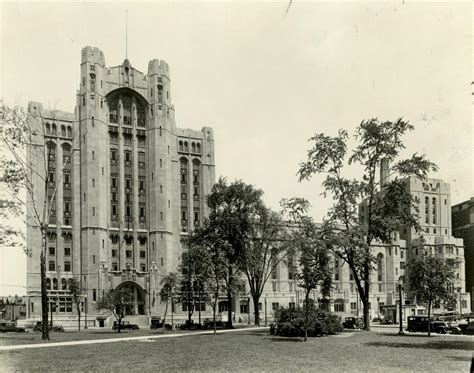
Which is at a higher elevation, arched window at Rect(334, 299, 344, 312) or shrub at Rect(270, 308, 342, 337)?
shrub at Rect(270, 308, 342, 337)

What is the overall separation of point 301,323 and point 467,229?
106 meters

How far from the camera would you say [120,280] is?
Result: 303ft

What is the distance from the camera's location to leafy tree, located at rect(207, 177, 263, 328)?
55375mm

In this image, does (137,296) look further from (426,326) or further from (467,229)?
(467,229)

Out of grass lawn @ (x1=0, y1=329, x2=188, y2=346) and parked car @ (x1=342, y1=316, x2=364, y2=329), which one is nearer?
grass lawn @ (x1=0, y1=329, x2=188, y2=346)

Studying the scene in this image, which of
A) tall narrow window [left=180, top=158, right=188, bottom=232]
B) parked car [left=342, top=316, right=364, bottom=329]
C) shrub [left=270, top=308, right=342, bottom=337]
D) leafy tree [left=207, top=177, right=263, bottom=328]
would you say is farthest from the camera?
tall narrow window [left=180, top=158, right=188, bottom=232]

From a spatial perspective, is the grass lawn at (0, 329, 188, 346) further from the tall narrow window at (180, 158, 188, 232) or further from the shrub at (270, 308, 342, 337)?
the tall narrow window at (180, 158, 188, 232)

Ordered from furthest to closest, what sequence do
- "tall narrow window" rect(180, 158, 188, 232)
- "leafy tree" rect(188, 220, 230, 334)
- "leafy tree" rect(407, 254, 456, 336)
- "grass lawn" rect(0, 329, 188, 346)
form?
"tall narrow window" rect(180, 158, 188, 232), "leafy tree" rect(188, 220, 230, 334), "leafy tree" rect(407, 254, 456, 336), "grass lawn" rect(0, 329, 188, 346)

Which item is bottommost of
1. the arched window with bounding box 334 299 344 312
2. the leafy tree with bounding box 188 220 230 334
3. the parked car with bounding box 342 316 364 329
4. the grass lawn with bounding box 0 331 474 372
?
the arched window with bounding box 334 299 344 312

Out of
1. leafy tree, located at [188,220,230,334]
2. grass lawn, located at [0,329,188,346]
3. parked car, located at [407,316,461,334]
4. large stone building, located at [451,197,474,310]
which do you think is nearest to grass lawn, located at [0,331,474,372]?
grass lawn, located at [0,329,188,346]

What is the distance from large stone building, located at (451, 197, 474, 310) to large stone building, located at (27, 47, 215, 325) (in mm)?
60925

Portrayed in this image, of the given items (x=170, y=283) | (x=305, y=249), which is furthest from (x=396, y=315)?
(x=305, y=249)

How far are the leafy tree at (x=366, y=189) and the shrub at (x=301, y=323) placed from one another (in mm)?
3641

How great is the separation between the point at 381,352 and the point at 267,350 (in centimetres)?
511
